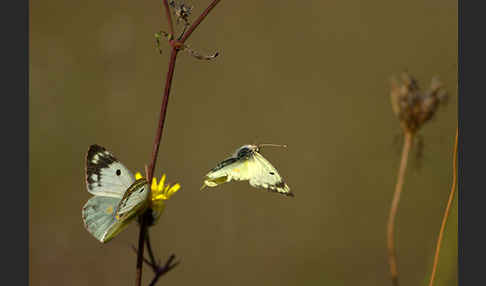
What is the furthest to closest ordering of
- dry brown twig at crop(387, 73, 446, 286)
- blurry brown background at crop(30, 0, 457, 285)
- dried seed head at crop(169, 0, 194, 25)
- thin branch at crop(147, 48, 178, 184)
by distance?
1. blurry brown background at crop(30, 0, 457, 285)
2. dry brown twig at crop(387, 73, 446, 286)
3. dried seed head at crop(169, 0, 194, 25)
4. thin branch at crop(147, 48, 178, 184)

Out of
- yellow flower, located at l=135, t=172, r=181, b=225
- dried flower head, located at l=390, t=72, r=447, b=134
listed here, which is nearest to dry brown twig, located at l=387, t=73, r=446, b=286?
dried flower head, located at l=390, t=72, r=447, b=134

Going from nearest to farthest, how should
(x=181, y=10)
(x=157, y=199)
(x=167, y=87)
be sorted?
1. (x=167, y=87)
2. (x=181, y=10)
3. (x=157, y=199)

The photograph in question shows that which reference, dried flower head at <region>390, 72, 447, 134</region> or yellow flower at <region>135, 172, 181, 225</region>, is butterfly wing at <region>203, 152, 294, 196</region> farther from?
dried flower head at <region>390, 72, 447, 134</region>

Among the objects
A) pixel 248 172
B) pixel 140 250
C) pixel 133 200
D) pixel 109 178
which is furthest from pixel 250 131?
pixel 140 250

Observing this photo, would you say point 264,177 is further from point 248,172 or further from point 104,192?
point 104,192

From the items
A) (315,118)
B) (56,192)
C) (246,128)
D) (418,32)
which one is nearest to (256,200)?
(246,128)
